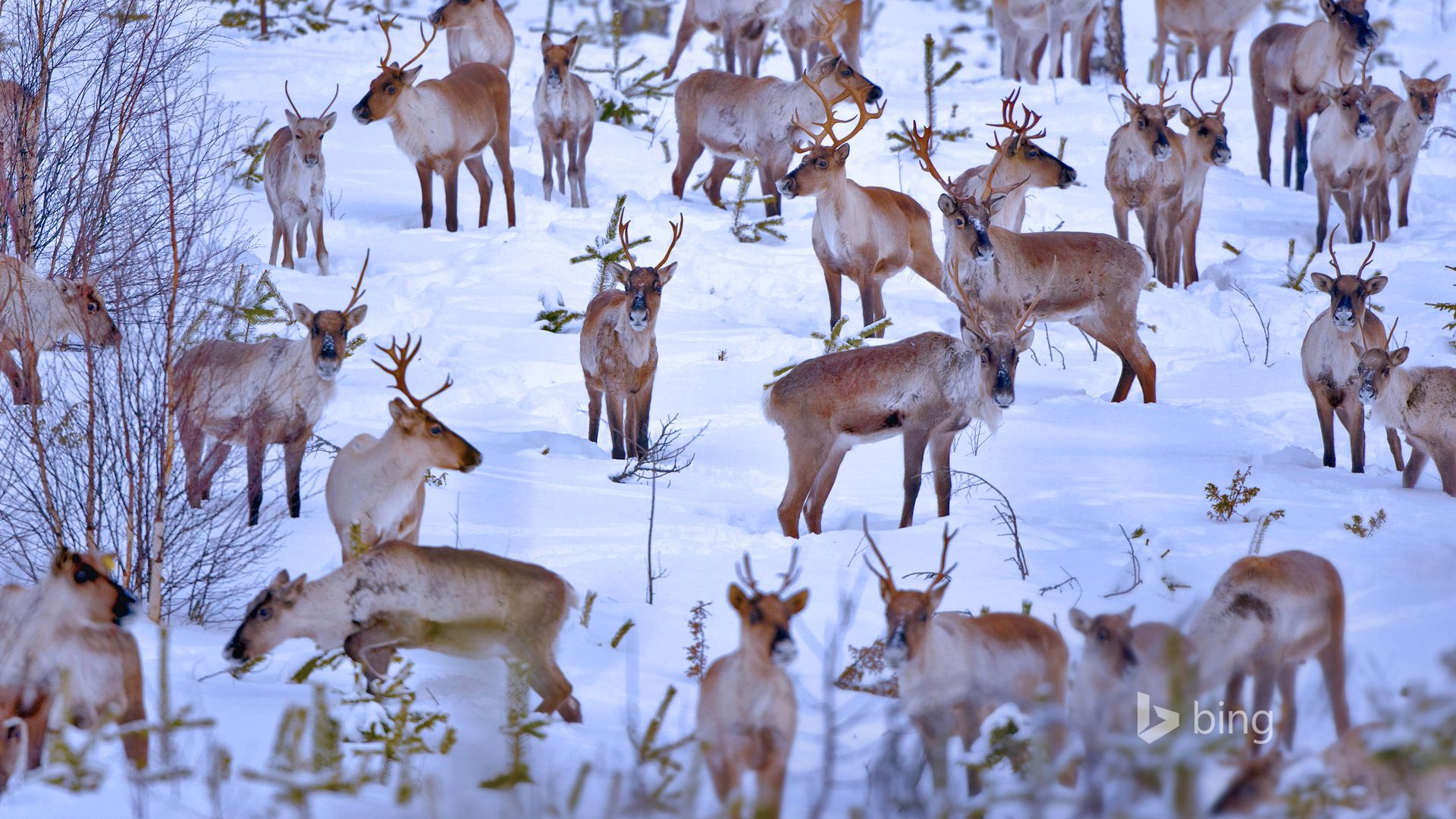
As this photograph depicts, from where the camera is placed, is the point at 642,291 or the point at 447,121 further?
the point at 447,121

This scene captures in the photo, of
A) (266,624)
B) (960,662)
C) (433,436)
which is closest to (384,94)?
(433,436)

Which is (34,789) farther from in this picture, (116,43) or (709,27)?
(709,27)

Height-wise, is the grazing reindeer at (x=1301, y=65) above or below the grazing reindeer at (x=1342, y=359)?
above

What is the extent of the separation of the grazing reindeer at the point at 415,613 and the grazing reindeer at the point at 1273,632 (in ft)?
7.75

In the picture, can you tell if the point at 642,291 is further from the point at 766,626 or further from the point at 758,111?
the point at 758,111

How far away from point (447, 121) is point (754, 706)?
362 inches

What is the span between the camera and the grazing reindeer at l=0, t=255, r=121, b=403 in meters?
7.59

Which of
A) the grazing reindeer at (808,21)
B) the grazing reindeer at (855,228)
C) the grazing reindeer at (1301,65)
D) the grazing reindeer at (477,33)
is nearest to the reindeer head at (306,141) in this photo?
the grazing reindeer at (855,228)

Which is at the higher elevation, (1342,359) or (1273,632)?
(1342,359)

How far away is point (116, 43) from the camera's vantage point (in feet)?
29.8

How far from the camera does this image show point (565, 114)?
13.0 meters

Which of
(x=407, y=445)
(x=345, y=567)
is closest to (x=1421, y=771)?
(x=345, y=567)

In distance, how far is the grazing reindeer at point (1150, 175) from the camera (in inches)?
463

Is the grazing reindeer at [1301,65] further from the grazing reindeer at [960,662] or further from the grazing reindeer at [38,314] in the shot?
the grazing reindeer at [38,314]
